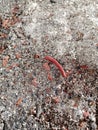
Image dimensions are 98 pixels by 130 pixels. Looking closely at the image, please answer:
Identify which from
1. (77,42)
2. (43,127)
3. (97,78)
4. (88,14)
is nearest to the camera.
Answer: (43,127)

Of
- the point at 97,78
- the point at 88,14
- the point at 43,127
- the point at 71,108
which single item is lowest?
the point at 43,127

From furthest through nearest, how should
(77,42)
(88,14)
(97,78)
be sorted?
(88,14) < (77,42) < (97,78)

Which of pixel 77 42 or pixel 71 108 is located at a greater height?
pixel 77 42

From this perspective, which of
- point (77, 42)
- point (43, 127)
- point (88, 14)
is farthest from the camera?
point (88, 14)

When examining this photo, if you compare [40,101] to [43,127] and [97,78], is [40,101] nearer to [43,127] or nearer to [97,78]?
[43,127]

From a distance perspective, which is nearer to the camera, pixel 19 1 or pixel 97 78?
pixel 97 78

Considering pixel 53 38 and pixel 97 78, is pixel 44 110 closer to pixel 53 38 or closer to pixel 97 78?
pixel 97 78

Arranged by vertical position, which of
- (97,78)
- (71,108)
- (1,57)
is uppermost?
(1,57)

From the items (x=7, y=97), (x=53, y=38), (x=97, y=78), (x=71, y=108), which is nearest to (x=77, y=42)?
(x=53, y=38)

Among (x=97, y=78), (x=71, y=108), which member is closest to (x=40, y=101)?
(x=71, y=108)
